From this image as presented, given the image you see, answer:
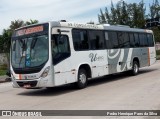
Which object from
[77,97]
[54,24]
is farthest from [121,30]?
[77,97]

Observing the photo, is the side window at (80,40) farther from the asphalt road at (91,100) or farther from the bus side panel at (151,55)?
the bus side panel at (151,55)

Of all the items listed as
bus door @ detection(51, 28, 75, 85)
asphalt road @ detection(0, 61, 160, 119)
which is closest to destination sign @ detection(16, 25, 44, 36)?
bus door @ detection(51, 28, 75, 85)

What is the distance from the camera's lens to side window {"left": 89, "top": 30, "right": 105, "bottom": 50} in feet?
56.4

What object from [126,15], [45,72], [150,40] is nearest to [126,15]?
[126,15]

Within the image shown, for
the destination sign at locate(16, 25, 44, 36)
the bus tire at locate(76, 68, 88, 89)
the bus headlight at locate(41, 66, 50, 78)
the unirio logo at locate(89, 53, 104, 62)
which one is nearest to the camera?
the bus headlight at locate(41, 66, 50, 78)

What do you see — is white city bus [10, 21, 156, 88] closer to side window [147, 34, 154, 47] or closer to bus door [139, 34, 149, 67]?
bus door [139, 34, 149, 67]

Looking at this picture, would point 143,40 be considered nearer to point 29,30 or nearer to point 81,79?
point 81,79

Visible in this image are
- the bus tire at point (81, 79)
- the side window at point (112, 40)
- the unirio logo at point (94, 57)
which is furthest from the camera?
the side window at point (112, 40)

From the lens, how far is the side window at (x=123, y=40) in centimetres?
2014

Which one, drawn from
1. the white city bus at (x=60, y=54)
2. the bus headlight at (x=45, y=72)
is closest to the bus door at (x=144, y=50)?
the white city bus at (x=60, y=54)

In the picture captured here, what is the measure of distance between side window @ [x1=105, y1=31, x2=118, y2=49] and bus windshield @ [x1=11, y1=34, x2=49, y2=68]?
199 inches

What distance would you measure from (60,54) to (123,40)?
680 cm

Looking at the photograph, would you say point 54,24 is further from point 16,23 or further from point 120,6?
point 16,23

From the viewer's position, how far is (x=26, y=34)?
15047 millimetres
